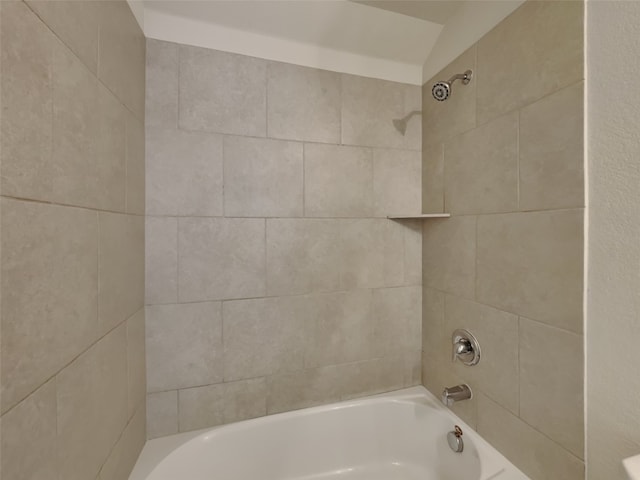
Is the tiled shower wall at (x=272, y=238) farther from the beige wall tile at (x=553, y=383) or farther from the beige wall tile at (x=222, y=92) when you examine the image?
the beige wall tile at (x=553, y=383)

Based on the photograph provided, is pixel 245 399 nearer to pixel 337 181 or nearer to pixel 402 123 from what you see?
pixel 337 181

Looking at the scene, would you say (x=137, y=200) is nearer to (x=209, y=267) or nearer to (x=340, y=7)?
(x=209, y=267)

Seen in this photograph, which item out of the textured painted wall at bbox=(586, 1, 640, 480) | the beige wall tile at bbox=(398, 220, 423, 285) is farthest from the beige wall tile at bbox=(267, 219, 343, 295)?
the textured painted wall at bbox=(586, 1, 640, 480)

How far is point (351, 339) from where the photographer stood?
1415mm

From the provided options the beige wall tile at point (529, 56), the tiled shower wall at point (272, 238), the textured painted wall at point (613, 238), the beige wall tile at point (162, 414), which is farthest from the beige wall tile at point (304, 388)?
the beige wall tile at point (529, 56)

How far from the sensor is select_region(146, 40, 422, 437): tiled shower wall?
3.81 feet

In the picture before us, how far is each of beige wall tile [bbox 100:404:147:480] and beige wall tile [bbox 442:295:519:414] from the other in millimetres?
1309

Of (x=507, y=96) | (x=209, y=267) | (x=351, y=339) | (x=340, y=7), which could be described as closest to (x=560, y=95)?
(x=507, y=96)

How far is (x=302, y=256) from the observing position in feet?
4.35

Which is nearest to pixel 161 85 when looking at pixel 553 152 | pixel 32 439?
pixel 32 439

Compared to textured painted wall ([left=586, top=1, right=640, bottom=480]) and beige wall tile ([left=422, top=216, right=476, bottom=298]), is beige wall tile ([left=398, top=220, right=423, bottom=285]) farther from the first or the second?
textured painted wall ([left=586, top=1, right=640, bottom=480])

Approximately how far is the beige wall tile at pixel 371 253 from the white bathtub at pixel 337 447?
23.8 inches

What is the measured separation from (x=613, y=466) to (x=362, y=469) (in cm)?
99

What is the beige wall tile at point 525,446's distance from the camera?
83 cm
